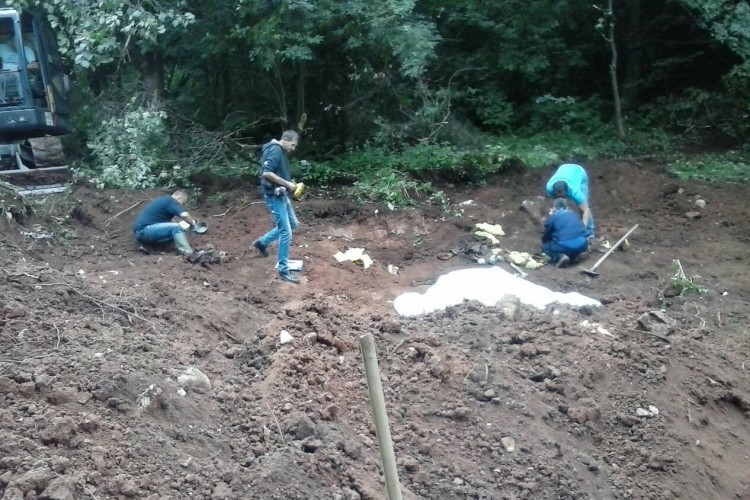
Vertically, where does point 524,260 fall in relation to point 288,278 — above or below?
below

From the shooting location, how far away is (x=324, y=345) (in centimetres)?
620

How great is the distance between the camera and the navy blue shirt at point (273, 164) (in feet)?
26.6

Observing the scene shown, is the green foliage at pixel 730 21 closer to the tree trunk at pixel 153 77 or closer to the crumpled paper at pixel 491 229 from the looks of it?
the crumpled paper at pixel 491 229

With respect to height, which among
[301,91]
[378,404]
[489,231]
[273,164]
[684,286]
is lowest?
[489,231]

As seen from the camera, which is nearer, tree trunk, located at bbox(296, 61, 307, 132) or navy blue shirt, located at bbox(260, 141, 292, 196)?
navy blue shirt, located at bbox(260, 141, 292, 196)

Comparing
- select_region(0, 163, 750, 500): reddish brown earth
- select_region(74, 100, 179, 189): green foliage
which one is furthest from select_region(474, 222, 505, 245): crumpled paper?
select_region(74, 100, 179, 189): green foliage

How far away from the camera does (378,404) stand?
10.2 ft

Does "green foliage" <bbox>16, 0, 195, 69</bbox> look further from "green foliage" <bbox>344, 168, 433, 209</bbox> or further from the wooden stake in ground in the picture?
the wooden stake in ground

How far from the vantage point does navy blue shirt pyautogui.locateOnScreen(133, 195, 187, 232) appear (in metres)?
9.27

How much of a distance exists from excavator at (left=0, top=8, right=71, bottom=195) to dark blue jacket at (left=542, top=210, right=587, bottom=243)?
6.71m

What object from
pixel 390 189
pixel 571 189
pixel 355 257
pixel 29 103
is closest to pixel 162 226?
pixel 355 257

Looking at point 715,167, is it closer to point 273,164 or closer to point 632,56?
point 632,56

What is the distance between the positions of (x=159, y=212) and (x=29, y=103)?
146 inches

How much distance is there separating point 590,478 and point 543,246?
4.39m
